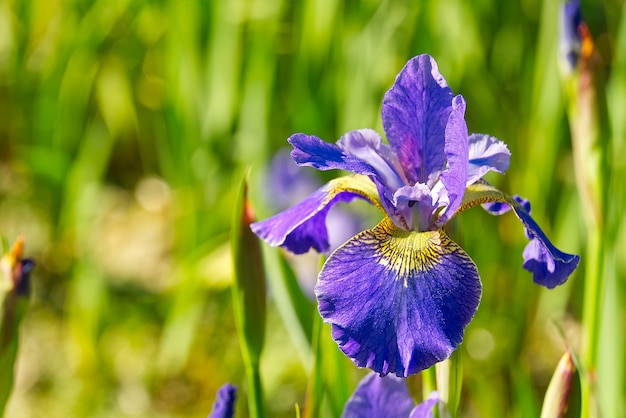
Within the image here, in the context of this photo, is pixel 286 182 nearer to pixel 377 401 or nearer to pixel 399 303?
pixel 377 401

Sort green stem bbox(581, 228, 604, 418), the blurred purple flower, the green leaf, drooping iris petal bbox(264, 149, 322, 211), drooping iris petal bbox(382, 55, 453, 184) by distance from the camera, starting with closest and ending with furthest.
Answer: drooping iris petal bbox(382, 55, 453, 184)
the green leaf
green stem bbox(581, 228, 604, 418)
the blurred purple flower
drooping iris petal bbox(264, 149, 322, 211)

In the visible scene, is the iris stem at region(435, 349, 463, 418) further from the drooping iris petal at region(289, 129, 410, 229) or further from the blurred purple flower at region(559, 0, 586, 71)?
the blurred purple flower at region(559, 0, 586, 71)

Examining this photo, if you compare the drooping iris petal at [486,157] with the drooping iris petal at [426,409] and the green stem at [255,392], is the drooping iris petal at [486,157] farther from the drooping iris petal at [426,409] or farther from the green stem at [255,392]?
the green stem at [255,392]

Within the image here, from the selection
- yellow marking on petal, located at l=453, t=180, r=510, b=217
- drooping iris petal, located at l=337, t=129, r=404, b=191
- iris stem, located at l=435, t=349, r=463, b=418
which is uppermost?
drooping iris petal, located at l=337, t=129, r=404, b=191

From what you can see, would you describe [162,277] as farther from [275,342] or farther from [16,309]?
[16,309]

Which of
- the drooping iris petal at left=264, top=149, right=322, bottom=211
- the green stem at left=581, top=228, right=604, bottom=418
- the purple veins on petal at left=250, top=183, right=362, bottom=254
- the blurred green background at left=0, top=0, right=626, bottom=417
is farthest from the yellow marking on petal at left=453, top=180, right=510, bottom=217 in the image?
the drooping iris petal at left=264, top=149, right=322, bottom=211

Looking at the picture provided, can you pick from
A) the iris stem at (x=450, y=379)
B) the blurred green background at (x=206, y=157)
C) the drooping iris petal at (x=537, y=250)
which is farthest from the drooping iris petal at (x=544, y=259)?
the blurred green background at (x=206, y=157)

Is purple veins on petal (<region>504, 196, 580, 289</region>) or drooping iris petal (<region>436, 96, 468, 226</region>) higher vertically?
drooping iris petal (<region>436, 96, 468, 226</region>)

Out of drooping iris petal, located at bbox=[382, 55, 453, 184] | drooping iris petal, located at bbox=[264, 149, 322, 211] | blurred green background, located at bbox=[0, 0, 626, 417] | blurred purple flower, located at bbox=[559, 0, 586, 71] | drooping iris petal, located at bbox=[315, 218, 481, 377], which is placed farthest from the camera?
drooping iris petal, located at bbox=[264, 149, 322, 211]
